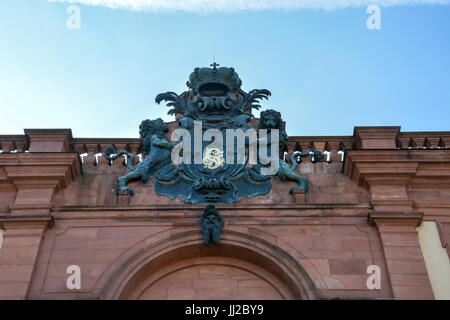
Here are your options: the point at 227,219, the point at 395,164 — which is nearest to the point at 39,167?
the point at 227,219

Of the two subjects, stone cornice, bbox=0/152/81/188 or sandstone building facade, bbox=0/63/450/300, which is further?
stone cornice, bbox=0/152/81/188

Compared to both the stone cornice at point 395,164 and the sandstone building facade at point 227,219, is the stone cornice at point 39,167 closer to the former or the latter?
the sandstone building facade at point 227,219

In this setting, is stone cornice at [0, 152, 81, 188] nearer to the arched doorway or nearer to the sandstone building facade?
the sandstone building facade

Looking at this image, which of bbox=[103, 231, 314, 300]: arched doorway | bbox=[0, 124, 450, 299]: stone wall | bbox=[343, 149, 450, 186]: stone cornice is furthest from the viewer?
bbox=[343, 149, 450, 186]: stone cornice

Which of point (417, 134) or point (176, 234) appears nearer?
point (176, 234)

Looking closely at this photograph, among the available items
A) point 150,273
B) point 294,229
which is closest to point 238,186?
point 294,229

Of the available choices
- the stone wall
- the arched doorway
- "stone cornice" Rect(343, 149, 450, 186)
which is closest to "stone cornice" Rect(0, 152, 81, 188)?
the stone wall

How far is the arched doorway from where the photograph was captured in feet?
39.5

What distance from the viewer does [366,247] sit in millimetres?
12156

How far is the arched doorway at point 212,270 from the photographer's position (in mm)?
12055

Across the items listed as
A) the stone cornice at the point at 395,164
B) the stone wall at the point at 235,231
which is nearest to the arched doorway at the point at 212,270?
the stone wall at the point at 235,231

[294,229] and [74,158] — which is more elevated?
[74,158]
